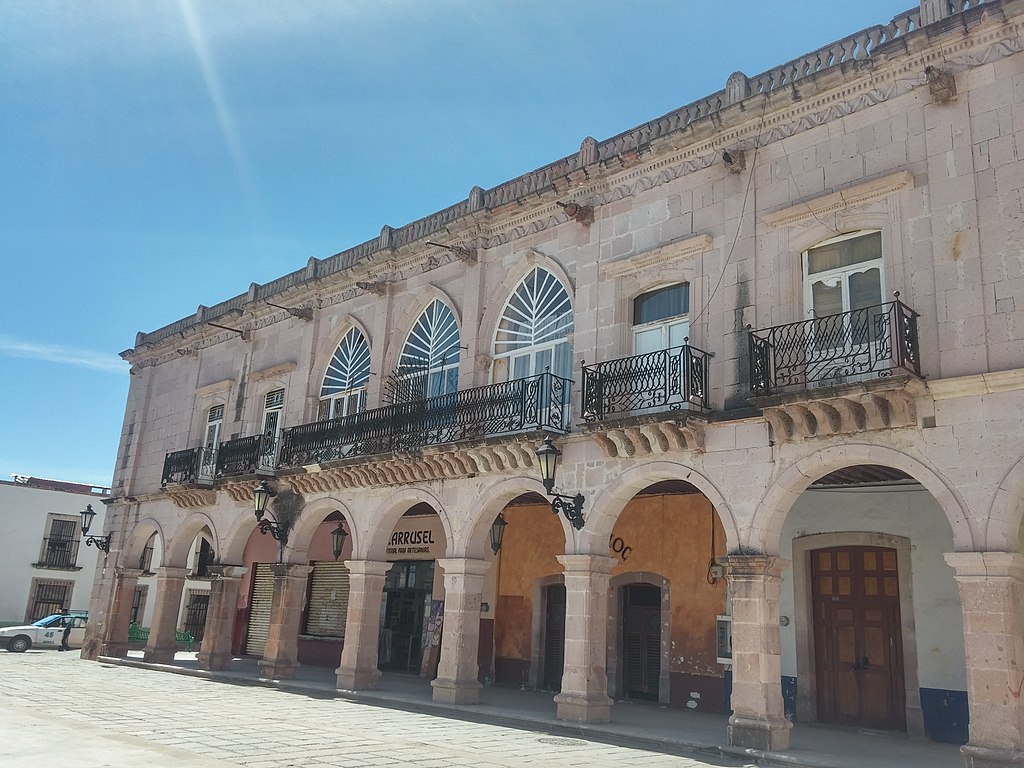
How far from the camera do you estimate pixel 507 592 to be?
57.5ft

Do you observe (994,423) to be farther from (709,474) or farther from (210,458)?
(210,458)

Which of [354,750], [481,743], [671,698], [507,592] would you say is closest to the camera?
[354,750]

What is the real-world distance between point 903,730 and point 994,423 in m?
5.31

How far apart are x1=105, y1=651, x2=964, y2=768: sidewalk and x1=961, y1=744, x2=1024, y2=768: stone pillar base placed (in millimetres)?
1053

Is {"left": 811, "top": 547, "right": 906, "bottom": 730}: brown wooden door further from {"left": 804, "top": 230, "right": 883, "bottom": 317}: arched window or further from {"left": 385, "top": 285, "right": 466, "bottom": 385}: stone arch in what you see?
{"left": 385, "top": 285, "right": 466, "bottom": 385}: stone arch

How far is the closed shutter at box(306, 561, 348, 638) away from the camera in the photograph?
2081 centimetres

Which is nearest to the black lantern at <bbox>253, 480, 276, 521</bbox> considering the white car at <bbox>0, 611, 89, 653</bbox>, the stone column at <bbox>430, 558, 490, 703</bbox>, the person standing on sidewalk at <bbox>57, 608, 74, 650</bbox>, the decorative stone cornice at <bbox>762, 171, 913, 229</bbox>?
the stone column at <bbox>430, 558, 490, 703</bbox>

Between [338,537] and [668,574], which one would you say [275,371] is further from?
[668,574]

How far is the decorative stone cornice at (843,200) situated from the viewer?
10242 millimetres

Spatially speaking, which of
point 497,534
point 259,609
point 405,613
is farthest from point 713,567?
point 259,609

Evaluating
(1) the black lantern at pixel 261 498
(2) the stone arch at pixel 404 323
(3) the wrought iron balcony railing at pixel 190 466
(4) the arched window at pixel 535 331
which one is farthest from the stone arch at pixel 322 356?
(4) the arched window at pixel 535 331

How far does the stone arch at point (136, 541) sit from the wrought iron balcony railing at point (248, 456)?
3936 mm

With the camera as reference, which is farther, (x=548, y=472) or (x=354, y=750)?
(x=548, y=472)

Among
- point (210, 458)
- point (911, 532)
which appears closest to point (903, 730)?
point (911, 532)
